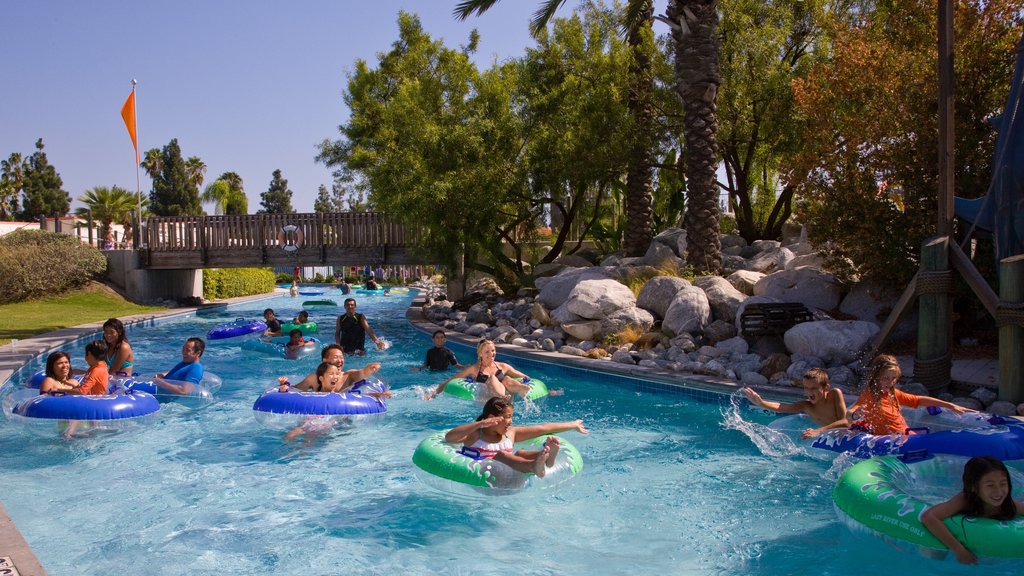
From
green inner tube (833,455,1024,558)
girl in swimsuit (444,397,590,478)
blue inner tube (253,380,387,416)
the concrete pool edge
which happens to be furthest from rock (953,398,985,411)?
the concrete pool edge

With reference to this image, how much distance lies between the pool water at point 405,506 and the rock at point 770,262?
633 cm

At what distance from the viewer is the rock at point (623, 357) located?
1130 cm

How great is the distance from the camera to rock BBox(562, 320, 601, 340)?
42.9 ft

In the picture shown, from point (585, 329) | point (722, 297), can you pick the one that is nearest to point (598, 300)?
point (585, 329)

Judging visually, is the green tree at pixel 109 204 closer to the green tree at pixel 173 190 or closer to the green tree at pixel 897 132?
the green tree at pixel 173 190

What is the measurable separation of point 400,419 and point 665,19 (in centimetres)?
897

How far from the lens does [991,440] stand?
5816 mm

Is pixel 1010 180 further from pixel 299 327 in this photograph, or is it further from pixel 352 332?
pixel 299 327

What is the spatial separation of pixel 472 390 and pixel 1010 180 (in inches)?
Result: 255

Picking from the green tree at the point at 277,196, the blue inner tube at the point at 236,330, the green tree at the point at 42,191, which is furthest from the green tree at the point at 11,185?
the blue inner tube at the point at 236,330

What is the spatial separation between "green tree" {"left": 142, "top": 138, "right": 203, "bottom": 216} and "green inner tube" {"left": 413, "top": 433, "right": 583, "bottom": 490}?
5851 centimetres

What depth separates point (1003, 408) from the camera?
305 inches

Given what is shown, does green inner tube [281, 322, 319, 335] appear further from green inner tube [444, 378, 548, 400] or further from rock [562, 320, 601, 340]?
green inner tube [444, 378, 548, 400]

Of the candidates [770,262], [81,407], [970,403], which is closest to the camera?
[81,407]
